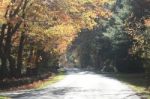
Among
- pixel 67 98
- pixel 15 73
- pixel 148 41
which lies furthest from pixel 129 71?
pixel 67 98

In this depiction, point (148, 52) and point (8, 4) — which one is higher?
point (8, 4)

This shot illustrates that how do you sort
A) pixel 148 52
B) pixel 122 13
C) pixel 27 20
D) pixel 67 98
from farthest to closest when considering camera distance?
1. pixel 122 13
2. pixel 27 20
3. pixel 148 52
4. pixel 67 98

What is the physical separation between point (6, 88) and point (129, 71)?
155 ft

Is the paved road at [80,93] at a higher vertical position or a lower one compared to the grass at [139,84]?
higher

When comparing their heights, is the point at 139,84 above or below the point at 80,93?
below

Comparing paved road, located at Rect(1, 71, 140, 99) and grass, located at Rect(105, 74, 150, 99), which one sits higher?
paved road, located at Rect(1, 71, 140, 99)

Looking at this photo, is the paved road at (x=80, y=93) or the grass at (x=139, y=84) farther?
the grass at (x=139, y=84)

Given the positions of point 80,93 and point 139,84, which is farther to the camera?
point 139,84

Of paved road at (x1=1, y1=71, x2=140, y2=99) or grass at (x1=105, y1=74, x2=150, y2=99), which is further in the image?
grass at (x1=105, y1=74, x2=150, y2=99)

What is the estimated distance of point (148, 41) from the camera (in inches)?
1366

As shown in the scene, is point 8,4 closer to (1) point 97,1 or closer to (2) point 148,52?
(1) point 97,1

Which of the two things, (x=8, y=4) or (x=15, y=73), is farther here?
(x=15, y=73)

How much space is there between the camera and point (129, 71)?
8538 centimetres

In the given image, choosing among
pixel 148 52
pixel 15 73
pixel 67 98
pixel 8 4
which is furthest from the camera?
pixel 15 73
